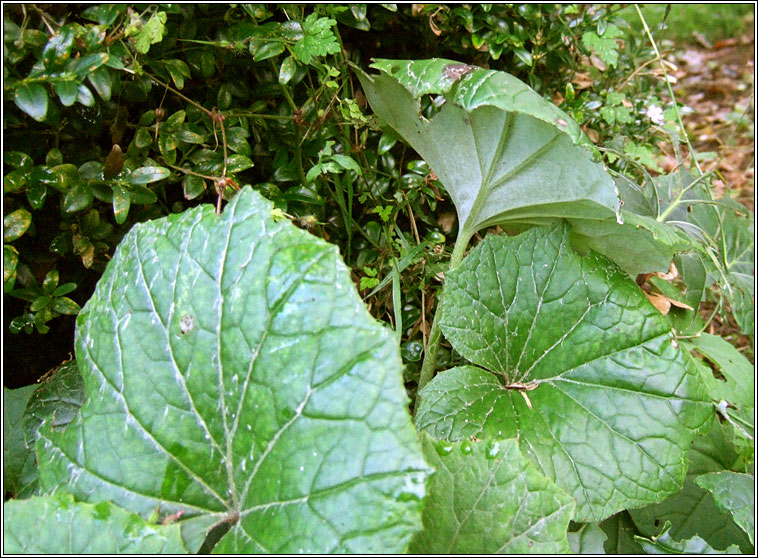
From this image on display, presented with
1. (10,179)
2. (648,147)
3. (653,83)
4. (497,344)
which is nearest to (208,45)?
(10,179)

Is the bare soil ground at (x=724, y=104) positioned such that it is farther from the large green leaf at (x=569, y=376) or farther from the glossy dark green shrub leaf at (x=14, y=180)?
the glossy dark green shrub leaf at (x=14, y=180)

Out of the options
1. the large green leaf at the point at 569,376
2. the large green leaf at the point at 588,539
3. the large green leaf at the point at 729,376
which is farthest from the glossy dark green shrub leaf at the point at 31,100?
the large green leaf at the point at 729,376

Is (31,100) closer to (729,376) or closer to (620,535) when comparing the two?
(620,535)

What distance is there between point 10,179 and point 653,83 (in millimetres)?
2538

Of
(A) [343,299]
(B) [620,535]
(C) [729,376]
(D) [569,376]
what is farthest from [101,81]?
(C) [729,376]

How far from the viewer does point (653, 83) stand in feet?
8.96

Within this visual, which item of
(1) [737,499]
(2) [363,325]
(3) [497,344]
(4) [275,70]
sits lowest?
(1) [737,499]

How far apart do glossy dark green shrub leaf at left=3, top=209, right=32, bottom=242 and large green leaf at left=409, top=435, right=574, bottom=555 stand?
95 cm

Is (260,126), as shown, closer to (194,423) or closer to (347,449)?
(194,423)

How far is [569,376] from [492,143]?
611mm

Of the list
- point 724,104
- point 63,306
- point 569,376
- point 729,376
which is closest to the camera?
point 63,306

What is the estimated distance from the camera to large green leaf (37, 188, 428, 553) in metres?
1.00

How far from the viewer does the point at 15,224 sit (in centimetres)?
126

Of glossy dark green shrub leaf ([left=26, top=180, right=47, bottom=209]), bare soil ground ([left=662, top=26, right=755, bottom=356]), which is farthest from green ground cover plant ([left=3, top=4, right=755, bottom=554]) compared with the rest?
bare soil ground ([left=662, top=26, right=755, bottom=356])
